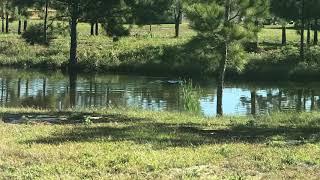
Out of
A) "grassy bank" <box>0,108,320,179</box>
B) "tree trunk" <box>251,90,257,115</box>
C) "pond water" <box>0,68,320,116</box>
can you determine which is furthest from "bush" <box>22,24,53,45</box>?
"grassy bank" <box>0,108,320,179</box>

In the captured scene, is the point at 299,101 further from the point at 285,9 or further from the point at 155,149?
the point at 155,149

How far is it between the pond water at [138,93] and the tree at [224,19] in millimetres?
3364

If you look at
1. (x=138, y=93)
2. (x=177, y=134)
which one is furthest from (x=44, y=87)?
(x=177, y=134)

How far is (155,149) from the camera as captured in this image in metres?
10.4

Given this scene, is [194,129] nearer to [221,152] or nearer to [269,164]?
[221,152]

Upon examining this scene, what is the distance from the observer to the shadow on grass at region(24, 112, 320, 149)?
447 inches

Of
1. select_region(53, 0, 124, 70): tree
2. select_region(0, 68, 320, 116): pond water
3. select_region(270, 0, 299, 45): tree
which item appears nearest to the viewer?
select_region(0, 68, 320, 116): pond water

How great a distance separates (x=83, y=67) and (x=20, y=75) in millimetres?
5071

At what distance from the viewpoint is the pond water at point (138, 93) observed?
25.3 metres

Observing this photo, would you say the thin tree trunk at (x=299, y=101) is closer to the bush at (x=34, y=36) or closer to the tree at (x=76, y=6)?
the tree at (x=76, y=6)

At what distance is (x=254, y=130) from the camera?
13812mm

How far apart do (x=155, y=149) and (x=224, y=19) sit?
1032 centimetres

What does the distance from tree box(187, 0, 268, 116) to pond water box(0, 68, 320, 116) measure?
336cm

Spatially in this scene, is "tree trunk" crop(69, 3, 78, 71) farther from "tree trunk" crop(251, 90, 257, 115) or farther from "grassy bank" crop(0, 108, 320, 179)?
"grassy bank" crop(0, 108, 320, 179)
